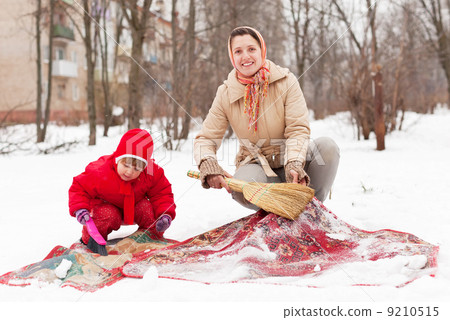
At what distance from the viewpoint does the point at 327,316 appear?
4.37 feet

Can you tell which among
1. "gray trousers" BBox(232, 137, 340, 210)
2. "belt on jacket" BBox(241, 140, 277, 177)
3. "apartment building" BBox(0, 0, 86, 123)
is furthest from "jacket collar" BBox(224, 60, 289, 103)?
"apartment building" BBox(0, 0, 86, 123)

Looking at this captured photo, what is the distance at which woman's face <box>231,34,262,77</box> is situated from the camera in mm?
2338

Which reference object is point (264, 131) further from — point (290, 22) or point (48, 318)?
point (290, 22)

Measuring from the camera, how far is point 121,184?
2.26 m

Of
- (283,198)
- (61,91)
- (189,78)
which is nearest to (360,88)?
(189,78)

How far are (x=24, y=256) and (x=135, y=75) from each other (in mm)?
5104

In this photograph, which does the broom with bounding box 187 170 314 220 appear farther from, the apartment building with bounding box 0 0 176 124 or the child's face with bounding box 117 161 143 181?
the apartment building with bounding box 0 0 176 124

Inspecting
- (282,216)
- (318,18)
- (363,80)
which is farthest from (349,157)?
(318,18)

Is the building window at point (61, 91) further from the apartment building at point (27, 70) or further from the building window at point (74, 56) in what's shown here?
the building window at point (74, 56)

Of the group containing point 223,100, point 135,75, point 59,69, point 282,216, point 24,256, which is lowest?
point 24,256

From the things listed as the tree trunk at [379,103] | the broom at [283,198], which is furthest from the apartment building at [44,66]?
the broom at [283,198]

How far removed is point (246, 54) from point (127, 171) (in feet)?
3.14

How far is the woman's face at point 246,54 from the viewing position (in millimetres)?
2338

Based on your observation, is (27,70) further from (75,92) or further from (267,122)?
(267,122)
